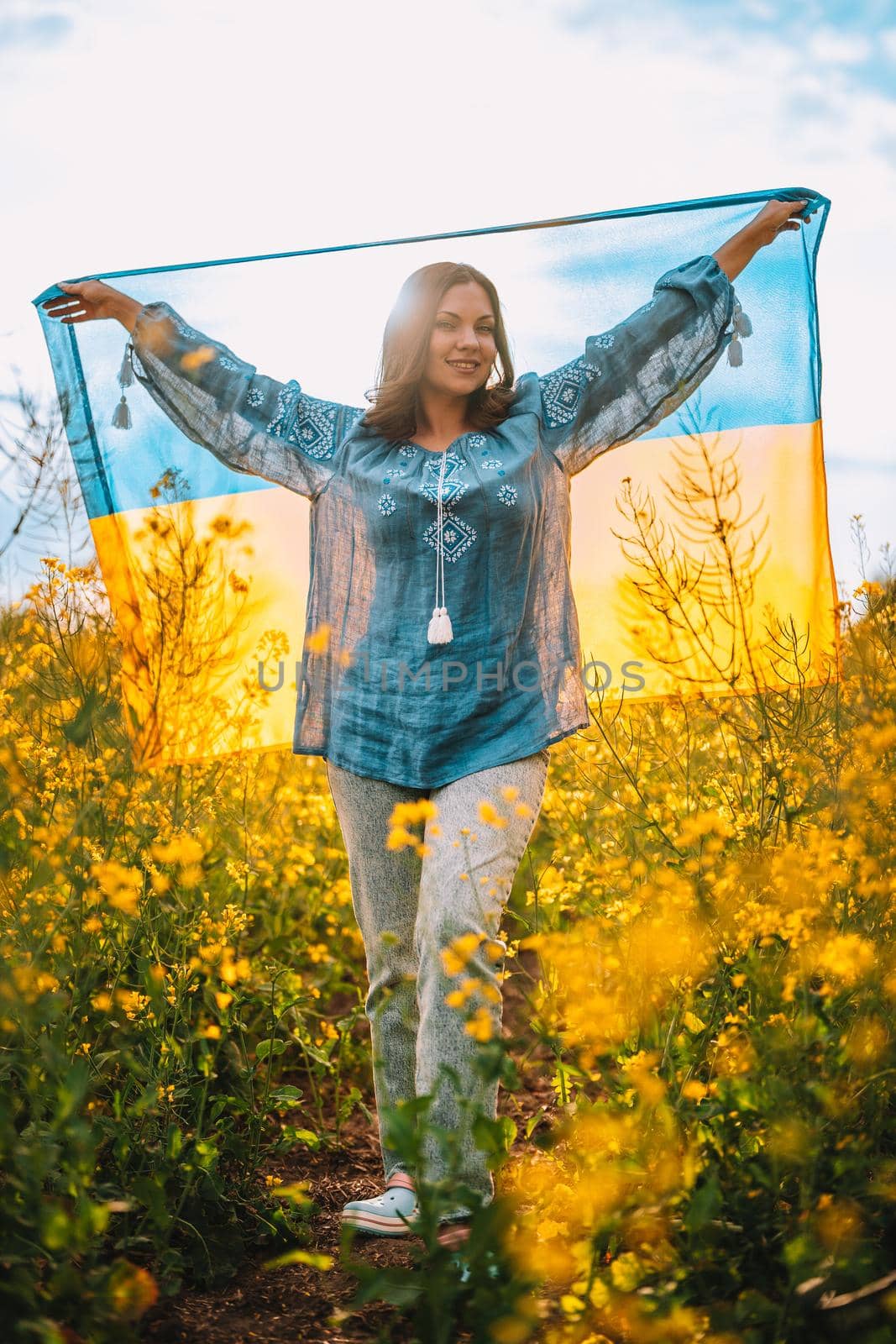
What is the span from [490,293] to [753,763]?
1120 millimetres

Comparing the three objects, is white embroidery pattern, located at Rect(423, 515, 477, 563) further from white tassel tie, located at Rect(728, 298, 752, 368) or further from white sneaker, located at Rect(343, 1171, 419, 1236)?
white sneaker, located at Rect(343, 1171, 419, 1236)

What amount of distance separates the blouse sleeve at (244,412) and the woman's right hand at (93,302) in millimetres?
126

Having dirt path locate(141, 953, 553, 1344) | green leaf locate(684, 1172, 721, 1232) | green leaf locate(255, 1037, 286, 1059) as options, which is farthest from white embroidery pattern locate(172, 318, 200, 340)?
green leaf locate(684, 1172, 721, 1232)

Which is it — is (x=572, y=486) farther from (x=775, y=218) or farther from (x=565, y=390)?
(x=775, y=218)

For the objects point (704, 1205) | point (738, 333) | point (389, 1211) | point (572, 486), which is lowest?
point (389, 1211)

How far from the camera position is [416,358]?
2.35 meters

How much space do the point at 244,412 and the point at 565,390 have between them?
0.68 m

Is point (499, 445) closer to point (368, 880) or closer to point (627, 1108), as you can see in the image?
point (368, 880)

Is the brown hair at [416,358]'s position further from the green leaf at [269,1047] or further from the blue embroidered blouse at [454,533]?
the green leaf at [269,1047]

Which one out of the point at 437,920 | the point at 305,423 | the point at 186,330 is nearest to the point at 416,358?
the point at 305,423

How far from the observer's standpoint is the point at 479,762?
84.8 inches

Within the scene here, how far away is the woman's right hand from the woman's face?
0.80 m

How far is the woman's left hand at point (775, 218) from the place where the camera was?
2570 millimetres

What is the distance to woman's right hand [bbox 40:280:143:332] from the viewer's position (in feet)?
8.95
